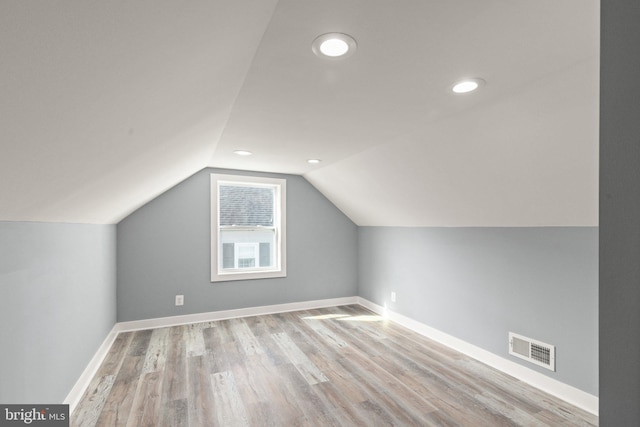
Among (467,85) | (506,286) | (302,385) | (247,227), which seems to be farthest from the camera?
(247,227)

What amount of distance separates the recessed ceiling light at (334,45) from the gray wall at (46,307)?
1549mm

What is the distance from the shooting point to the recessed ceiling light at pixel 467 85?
1.59 metres

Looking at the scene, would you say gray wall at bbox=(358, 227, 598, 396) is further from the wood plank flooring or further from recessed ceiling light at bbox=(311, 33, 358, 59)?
recessed ceiling light at bbox=(311, 33, 358, 59)

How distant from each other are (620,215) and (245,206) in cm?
420

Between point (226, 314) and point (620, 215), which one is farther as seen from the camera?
point (226, 314)

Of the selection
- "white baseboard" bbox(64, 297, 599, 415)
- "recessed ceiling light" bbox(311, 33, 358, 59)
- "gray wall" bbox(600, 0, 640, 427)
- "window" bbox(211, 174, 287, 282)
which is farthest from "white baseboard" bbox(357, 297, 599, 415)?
"recessed ceiling light" bbox(311, 33, 358, 59)

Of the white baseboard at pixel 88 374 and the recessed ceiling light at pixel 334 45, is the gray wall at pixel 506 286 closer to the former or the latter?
the recessed ceiling light at pixel 334 45

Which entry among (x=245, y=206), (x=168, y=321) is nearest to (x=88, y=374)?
(x=168, y=321)

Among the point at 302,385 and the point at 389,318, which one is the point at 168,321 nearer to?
the point at 302,385

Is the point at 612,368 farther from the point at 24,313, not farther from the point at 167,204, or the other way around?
the point at 167,204

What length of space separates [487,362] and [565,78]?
2.43 metres

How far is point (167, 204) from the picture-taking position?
3.91 meters

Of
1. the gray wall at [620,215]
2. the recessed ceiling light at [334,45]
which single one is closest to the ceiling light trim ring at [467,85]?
the recessed ceiling light at [334,45]

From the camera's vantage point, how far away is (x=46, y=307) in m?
1.76
